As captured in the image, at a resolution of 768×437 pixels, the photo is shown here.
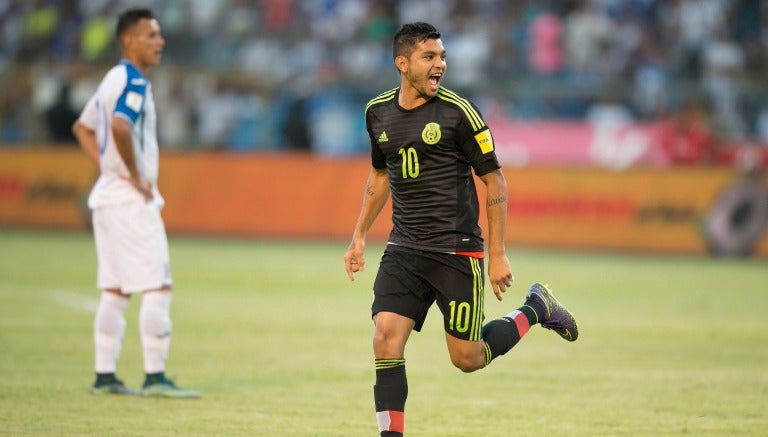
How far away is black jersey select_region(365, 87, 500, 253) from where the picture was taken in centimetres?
755

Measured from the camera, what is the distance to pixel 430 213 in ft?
25.2

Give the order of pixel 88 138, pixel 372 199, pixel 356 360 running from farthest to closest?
pixel 356 360
pixel 88 138
pixel 372 199

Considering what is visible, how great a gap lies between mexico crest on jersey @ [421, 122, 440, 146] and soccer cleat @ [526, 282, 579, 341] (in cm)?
165

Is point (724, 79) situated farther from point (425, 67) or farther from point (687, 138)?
point (425, 67)

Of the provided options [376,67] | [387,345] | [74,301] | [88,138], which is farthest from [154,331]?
[376,67]

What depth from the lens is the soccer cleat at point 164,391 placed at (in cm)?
952

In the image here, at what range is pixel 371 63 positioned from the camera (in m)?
27.4

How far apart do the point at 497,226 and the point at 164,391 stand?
3237mm

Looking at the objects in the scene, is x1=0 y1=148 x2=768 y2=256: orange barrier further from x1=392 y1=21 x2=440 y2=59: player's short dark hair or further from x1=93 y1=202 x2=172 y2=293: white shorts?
x1=392 y1=21 x2=440 y2=59: player's short dark hair

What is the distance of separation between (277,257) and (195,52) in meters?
8.07

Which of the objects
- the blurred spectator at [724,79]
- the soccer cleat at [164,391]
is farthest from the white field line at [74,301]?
the blurred spectator at [724,79]

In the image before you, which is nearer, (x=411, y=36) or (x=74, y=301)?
(x=411, y=36)

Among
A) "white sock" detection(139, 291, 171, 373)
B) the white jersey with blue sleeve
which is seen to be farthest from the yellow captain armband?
"white sock" detection(139, 291, 171, 373)

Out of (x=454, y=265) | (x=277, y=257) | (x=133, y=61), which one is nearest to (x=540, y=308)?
(x=454, y=265)
